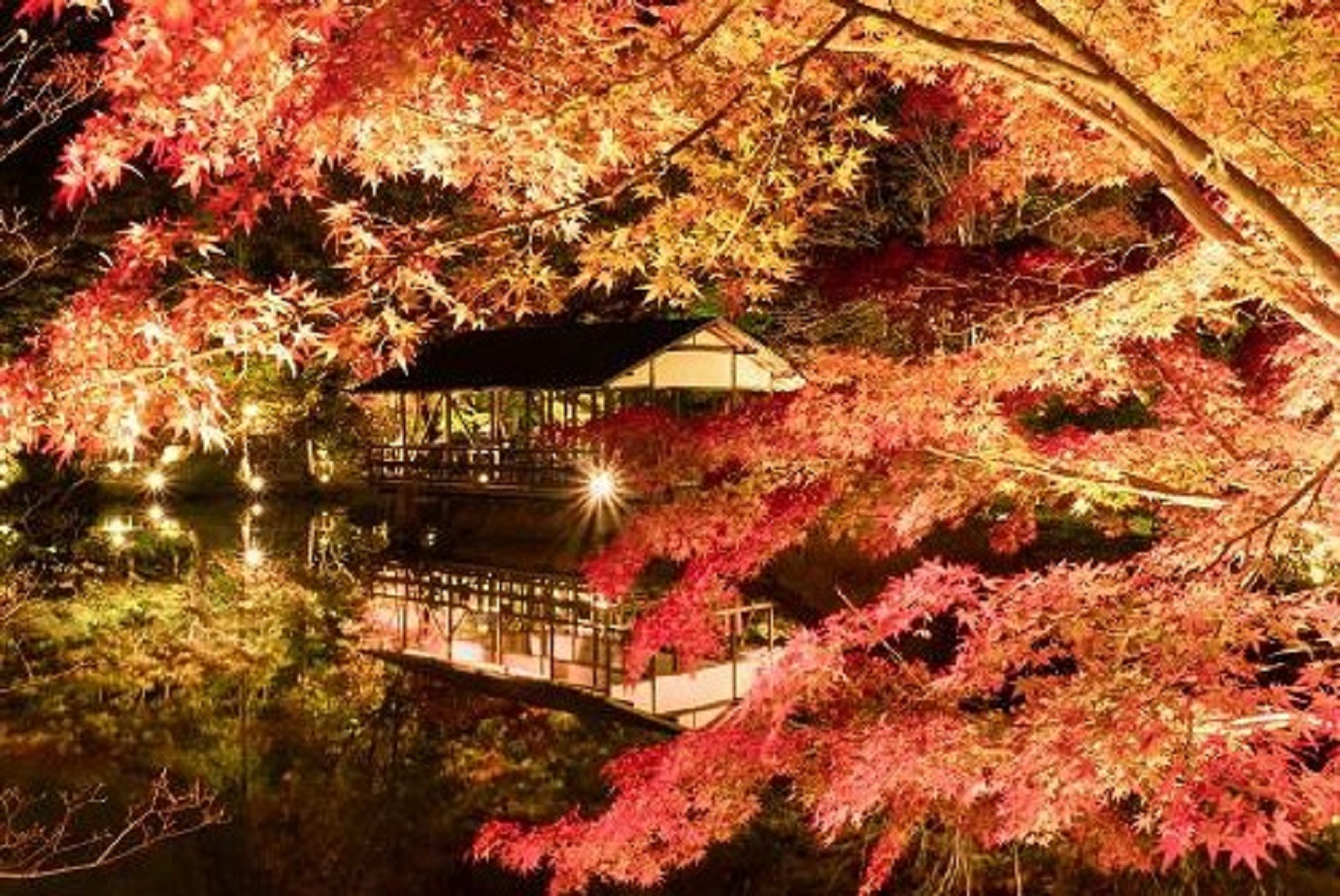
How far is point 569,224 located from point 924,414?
Result: 6.42 ft

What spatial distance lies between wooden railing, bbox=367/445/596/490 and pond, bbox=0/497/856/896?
2.96m

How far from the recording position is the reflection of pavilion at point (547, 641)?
479 inches

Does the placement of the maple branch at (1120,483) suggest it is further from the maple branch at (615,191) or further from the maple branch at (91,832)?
the maple branch at (91,832)

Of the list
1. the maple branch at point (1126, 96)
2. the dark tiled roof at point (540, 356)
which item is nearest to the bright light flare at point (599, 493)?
the dark tiled roof at point (540, 356)

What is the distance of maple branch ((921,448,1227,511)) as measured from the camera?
502 cm

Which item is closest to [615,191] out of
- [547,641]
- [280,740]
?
[280,740]

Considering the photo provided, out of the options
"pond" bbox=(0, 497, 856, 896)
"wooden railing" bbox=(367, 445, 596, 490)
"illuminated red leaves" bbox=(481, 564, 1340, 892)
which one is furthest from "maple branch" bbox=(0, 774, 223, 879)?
"wooden railing" bbox=(367, 445, 596, 490)

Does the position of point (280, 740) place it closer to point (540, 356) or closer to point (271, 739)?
point (271, 739)

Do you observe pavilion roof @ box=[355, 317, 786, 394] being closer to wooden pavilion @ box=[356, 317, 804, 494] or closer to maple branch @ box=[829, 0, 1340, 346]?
wooden pavilion @ box=[356, 317, 804, 494]

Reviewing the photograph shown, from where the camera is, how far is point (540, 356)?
75.9 ft

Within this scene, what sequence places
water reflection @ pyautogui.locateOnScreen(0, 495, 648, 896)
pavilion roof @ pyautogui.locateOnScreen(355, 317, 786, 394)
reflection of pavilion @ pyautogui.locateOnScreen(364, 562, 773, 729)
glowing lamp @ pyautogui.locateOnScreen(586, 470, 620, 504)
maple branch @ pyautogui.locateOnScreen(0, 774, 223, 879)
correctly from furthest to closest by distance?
pavilion roof @ pyautogui.locateOnScreen(355, 317, 786, 394) → glowing lamp @ pyautogui.locateOnScreen(586, 470, 620, 504) → reflection of pavilion @ pyautogui.locateOnScreen(364, 562, 773, 729) → water reflection @ pyautogui.locateOnScreen(0, 495, 648, 896) → maple branch @ pyautogui.locateOnScreen(0, 774, 223, 879)

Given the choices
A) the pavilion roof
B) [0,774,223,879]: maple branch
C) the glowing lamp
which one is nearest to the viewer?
[0,774,223,879]: maple branch

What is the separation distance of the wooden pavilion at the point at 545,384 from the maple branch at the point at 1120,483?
1492 centimetres

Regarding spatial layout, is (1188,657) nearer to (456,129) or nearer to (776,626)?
(456,129)
